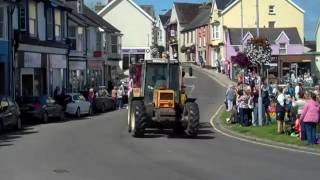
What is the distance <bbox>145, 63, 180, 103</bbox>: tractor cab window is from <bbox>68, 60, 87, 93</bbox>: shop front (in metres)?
28.8

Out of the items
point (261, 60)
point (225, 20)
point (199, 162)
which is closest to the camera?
point (199, 162)

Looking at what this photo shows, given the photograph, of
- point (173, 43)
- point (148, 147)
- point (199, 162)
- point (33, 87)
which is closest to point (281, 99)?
point (148, 147)

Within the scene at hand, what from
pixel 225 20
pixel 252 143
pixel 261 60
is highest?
pixel 225 20

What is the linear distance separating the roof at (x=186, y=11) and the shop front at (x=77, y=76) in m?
61.0

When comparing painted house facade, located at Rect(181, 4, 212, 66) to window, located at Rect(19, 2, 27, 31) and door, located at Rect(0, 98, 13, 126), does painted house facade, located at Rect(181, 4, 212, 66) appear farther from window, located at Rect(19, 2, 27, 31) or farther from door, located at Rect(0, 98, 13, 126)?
door, located at Rect(0, 98, 13, 126)

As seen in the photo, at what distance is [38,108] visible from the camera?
35031mm

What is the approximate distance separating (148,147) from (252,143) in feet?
13.3

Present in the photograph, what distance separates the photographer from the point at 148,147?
21484 millimetres

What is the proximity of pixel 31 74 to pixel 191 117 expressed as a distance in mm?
22987

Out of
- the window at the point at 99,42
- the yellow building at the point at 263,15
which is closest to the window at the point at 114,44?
the window at the point at 99,42

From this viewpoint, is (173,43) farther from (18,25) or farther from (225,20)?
(18,25)

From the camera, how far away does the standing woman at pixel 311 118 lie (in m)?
21.9

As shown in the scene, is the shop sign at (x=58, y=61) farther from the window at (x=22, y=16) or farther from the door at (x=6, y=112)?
the door at (x=6, y=112)

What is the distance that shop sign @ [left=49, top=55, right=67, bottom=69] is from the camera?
49.4 meters
